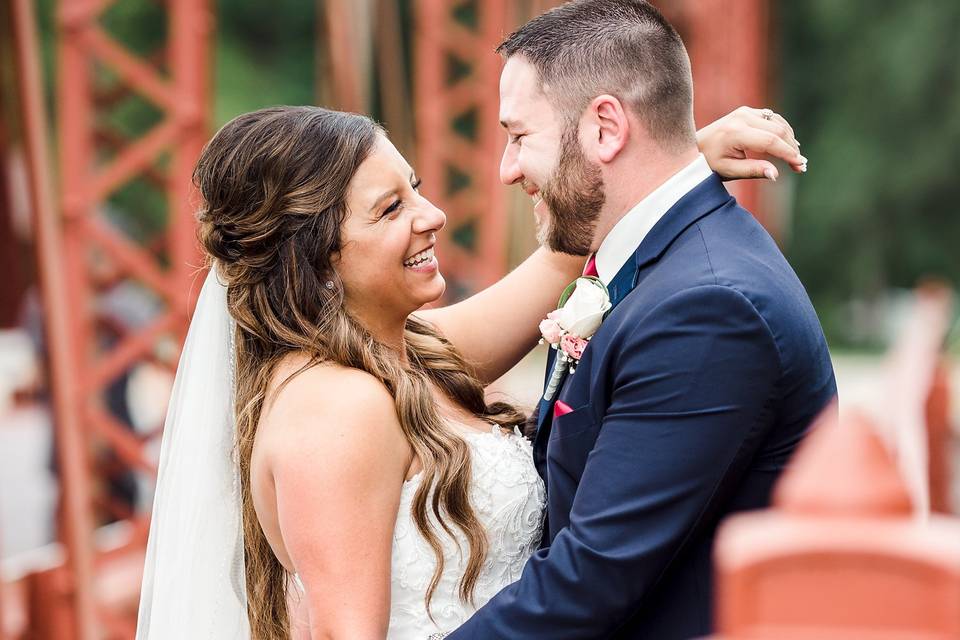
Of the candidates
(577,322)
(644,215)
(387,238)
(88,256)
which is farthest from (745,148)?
(88,256)

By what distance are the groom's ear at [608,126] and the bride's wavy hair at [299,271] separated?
1.78ft

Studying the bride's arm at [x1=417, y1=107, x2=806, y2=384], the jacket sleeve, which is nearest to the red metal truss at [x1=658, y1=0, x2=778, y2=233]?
the bride's arm at [x1=417, y1=107, x2=806, y2=384]

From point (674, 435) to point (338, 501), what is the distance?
74cm

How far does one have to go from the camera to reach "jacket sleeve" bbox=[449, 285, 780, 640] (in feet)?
6.72

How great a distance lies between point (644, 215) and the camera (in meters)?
2.43

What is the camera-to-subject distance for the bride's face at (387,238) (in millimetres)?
2650

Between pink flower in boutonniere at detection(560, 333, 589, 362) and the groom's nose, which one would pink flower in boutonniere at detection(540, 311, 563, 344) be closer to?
pink flower in boutonniere at detection(560, 333, 589, 362)

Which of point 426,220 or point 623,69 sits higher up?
point 623,69

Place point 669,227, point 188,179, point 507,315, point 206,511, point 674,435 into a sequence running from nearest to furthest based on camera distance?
point 674,435 → point 669,227 → point 206,511 → point 507,315 → point 188,179

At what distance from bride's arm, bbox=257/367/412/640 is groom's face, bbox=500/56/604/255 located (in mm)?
560

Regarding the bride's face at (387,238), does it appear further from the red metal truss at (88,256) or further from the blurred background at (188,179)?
the red metal truss at (88,256)

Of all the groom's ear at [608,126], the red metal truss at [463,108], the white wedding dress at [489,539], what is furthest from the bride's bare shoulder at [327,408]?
the red metal truss at [463,108]

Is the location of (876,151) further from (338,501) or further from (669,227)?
(338,501)

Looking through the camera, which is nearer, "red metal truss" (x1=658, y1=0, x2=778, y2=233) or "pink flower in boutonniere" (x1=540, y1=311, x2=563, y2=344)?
"pink flower in boutonniere" (x1=540, y1=311, x2=563, y2=344)
